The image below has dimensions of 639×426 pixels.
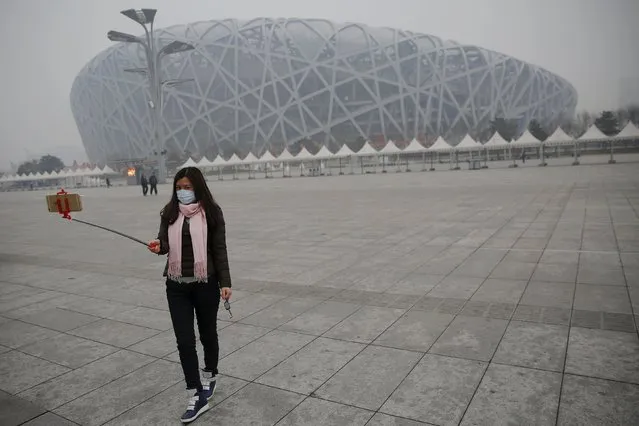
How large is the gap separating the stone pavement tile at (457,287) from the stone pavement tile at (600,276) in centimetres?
127

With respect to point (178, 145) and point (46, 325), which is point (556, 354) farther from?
point (178, 145)

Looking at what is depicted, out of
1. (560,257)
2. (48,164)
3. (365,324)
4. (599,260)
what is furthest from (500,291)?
(48,164)

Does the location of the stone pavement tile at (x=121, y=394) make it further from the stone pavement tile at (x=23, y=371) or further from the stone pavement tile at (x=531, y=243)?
the stone pavement tile at (x=531, y=243)

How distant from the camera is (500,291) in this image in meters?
5.46

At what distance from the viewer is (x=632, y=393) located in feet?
10.1

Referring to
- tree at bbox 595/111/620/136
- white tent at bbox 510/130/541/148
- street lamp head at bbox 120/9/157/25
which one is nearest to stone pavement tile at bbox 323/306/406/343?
white tent at bbox 510/130/541/148

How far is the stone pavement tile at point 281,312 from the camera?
4.87 meters

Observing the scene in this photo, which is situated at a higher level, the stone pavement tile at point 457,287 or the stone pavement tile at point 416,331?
the stone pavement tile at point 416,331

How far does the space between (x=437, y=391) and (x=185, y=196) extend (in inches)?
88.1

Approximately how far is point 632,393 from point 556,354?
2.21 feet

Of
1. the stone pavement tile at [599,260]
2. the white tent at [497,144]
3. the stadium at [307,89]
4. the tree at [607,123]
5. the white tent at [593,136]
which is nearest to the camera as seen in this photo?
the stone pavement tile at [599,260]

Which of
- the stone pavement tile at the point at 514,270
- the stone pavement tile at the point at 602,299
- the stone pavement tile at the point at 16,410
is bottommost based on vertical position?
the stone pavement tile at the point at 602,299

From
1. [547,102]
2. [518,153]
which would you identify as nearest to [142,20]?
[518,153]

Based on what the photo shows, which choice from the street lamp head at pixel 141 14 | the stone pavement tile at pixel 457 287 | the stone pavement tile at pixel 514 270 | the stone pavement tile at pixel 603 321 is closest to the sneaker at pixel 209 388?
the stone pavement tile at pixel 457 287
